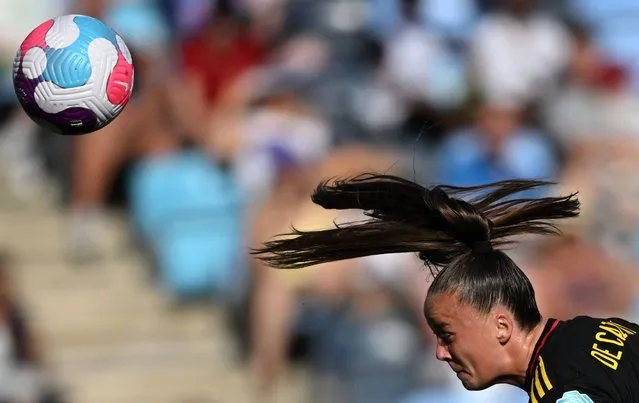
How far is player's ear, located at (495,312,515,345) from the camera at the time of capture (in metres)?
3.35

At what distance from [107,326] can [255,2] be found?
8.64 ft

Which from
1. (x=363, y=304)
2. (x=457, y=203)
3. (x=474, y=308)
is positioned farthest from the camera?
(x=363, y=304)

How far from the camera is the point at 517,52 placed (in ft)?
29.1

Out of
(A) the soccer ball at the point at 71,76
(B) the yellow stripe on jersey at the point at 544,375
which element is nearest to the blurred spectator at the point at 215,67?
(A) the soccer ball at the point at 71,76

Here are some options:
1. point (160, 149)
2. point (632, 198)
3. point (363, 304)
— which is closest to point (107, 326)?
point (160, 149)

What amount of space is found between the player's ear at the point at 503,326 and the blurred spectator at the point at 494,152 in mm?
4644

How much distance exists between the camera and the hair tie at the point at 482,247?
A: 3.51m

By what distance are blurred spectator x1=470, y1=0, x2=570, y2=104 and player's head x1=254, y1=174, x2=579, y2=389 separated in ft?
15.9

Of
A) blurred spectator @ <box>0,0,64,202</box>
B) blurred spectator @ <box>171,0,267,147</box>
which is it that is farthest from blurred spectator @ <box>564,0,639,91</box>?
blurred spectator @ <box>0,0,64,202</box>

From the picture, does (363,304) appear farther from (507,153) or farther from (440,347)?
(440,347)

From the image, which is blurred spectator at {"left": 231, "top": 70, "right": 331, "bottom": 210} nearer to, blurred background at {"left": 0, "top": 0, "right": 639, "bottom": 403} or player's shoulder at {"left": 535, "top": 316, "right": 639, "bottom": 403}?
blurred background at {"left": 0, "top": 0, "right": 639, "bottom": 403}

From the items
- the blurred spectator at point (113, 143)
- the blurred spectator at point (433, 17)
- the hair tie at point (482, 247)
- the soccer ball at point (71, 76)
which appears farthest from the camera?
the blurred spectator at point (433, 17)

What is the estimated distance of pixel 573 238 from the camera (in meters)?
7.67

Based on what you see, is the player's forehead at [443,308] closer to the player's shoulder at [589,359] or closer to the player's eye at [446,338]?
the player's eye at [446,338]
